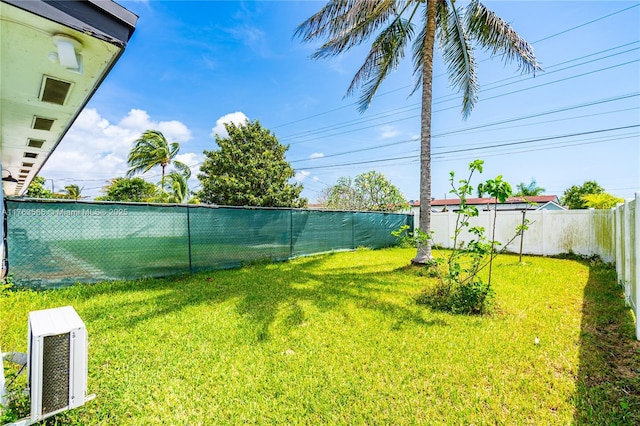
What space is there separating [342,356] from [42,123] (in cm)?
378

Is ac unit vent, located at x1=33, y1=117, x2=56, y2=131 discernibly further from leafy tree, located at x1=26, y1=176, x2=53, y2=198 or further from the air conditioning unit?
leafy tree, located at x1=26, y1=176, x2=53, y2=198

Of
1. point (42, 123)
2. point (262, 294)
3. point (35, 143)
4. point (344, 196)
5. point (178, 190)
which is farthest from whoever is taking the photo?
point (344, 196)

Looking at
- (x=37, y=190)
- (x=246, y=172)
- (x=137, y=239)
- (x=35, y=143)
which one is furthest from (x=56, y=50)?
(x=37, y=190)

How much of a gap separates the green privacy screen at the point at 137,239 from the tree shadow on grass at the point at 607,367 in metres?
6.08

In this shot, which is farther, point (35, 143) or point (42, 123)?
point (35, 143)

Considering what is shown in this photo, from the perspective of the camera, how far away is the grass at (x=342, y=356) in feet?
6.10

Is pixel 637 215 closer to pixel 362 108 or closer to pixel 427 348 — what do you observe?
pixel 427 348

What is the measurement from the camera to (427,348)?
2.73 m

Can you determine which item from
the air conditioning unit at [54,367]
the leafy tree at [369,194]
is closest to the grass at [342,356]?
the air conditioning unit at [54,367]

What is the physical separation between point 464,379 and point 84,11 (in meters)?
3.38

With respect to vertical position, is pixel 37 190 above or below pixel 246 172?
below

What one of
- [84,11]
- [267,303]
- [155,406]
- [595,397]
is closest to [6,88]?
[84,11]

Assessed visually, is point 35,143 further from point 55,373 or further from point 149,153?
point 149,153

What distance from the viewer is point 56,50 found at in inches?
57.5
